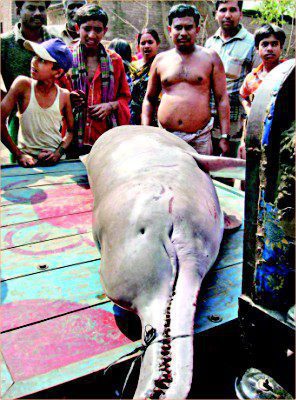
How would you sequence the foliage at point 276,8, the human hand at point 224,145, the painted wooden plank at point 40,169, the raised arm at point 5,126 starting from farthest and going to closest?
the foliage at point 276,8
the human hand at point 224,145
the raised arm at point 5,126
the painted wooden plank at point 40,169

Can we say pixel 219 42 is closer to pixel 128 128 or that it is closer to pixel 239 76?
pixel 239 76

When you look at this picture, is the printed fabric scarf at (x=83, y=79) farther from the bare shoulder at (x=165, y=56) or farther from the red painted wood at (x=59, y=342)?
the red painted wood at (x=59, y=342)

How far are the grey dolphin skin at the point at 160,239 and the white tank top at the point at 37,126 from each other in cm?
173

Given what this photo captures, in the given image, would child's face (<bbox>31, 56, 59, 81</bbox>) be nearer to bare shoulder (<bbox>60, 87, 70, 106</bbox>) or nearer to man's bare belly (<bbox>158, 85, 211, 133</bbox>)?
bare shoulder (<bbox>60, 87, 70, 106</bbox>)

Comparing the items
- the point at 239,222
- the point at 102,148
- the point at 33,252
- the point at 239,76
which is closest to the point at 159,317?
the point at 33,252

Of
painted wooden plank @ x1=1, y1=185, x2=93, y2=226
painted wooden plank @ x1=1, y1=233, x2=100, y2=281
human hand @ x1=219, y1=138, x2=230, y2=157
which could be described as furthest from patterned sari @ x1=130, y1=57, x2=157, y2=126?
painted wooden plank @ x1=1, y1=233, x2=100, y2=281

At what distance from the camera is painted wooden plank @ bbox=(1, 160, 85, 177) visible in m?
3.38

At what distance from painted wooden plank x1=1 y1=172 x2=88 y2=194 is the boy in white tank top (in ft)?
1.08

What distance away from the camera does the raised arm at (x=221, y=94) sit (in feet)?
11.9

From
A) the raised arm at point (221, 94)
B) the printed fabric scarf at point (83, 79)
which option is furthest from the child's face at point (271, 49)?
the printed fabric scarf at point (83, 79)

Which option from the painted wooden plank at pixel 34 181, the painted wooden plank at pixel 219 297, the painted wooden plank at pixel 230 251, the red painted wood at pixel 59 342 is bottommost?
the painted wooden plank at pixel 230 251

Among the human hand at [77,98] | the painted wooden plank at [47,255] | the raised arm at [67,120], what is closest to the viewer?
the painted wooden plank at [47,255]

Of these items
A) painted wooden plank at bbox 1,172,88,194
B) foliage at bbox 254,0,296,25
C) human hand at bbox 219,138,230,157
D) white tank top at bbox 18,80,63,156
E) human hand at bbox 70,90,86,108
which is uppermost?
foliage at bbox 254,0,296,25

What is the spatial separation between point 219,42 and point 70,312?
13.6 ft
